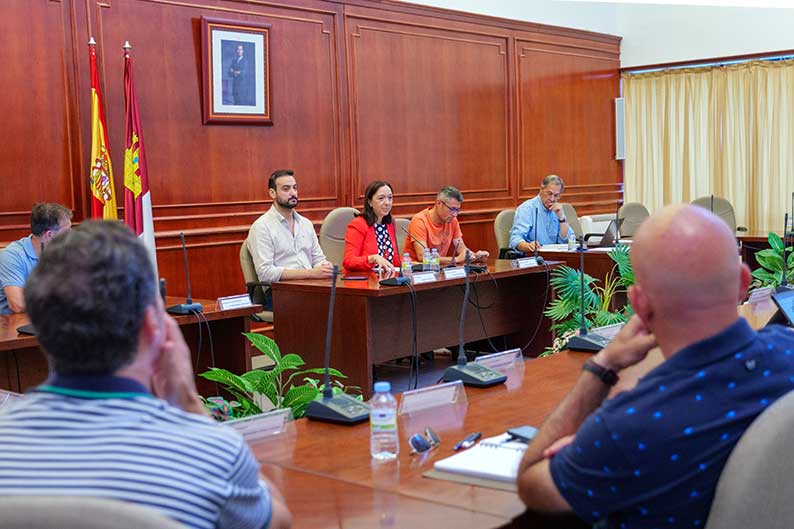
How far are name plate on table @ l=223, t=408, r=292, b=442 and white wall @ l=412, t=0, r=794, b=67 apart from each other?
6.68 m

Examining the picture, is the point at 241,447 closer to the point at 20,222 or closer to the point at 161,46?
the point at 20,222

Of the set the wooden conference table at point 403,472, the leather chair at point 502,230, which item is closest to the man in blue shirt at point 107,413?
the wooden conference table at point 403,472

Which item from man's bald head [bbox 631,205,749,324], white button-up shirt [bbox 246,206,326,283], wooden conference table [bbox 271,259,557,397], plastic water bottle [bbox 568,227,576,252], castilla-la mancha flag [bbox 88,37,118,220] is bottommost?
wooden conference table [bbox 271,259,557,397]

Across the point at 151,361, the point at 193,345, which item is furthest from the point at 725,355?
the point at 193,345

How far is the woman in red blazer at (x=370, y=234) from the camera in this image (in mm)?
5387

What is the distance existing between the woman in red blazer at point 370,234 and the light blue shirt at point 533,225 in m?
1.46

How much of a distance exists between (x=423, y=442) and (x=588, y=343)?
45.9 inches

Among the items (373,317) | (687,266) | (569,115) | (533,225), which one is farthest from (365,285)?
(569,115)

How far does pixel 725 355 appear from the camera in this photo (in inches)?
54.3

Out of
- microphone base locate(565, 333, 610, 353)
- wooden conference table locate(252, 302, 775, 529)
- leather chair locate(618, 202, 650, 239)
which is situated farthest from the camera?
leather chair locate(618, 202, 650, 239)

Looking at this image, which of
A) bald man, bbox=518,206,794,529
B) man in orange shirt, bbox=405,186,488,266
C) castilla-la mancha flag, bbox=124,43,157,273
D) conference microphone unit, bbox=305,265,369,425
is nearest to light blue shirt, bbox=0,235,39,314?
castilla-la mancha flag, bbox=124,43,157,273

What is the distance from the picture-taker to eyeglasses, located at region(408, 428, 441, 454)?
5.94 feet

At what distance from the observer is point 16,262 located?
13.7 ft

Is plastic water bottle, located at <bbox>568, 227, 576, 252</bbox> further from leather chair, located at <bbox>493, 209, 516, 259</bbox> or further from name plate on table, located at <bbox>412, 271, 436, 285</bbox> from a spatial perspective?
name plate on table, located at <bbox>412, 271, 436, 285</bbox>
